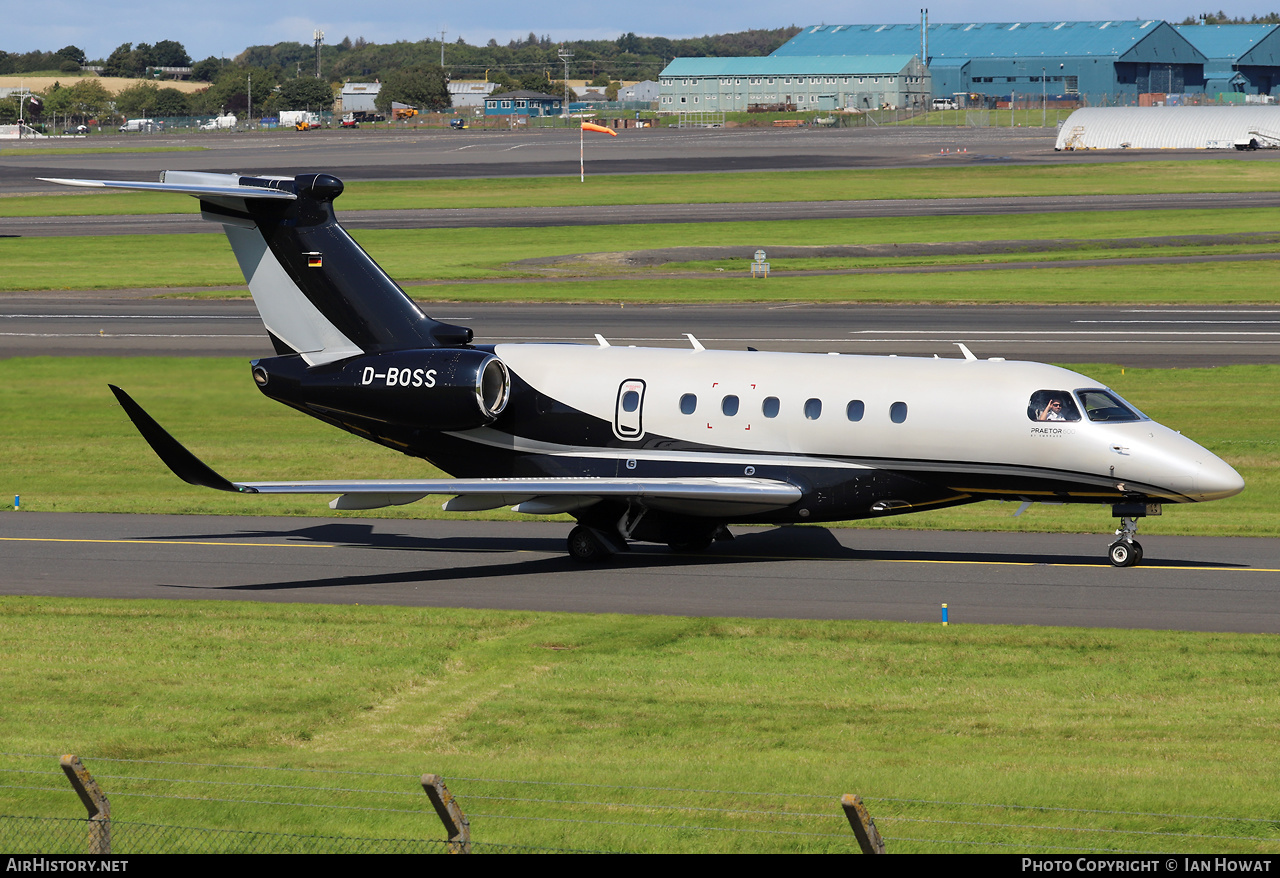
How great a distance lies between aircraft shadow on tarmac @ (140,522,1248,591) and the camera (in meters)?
25.7

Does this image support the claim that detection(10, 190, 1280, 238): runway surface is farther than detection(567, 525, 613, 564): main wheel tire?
Yes

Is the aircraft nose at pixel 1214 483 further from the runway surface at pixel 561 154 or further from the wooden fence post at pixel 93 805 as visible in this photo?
the runway surface at pixel 561 154

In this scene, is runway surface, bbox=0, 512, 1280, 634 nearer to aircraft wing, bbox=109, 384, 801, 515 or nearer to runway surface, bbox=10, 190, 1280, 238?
aircraft wing, bbox=109, 384, 801, 515

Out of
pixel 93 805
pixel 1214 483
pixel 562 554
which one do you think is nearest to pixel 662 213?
pixel 562 554

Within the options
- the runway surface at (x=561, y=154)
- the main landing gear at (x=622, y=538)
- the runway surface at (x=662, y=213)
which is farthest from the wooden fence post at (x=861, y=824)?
the runway surface at (x=561, y=154)

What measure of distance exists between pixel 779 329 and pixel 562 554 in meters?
27.6

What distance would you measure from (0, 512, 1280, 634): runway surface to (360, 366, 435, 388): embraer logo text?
3240mm

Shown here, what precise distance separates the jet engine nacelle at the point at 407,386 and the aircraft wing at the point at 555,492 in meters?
1.72

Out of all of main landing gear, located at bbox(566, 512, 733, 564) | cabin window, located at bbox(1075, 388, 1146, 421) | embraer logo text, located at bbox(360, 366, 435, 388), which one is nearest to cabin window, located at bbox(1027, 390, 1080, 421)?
cabin window, located at bbox(1075, 388, 1146, 421)

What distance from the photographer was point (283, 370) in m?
27.6

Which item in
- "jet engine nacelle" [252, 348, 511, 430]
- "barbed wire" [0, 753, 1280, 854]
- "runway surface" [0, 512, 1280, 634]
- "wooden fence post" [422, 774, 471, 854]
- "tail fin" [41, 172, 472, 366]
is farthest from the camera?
"tail fin" [41, 172, 472, 366]

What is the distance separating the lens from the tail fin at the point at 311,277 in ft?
90.5

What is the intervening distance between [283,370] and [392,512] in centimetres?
530

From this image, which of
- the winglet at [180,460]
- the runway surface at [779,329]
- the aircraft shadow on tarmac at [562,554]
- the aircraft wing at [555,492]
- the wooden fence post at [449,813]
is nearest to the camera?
the wooden fence post at [449,813]
